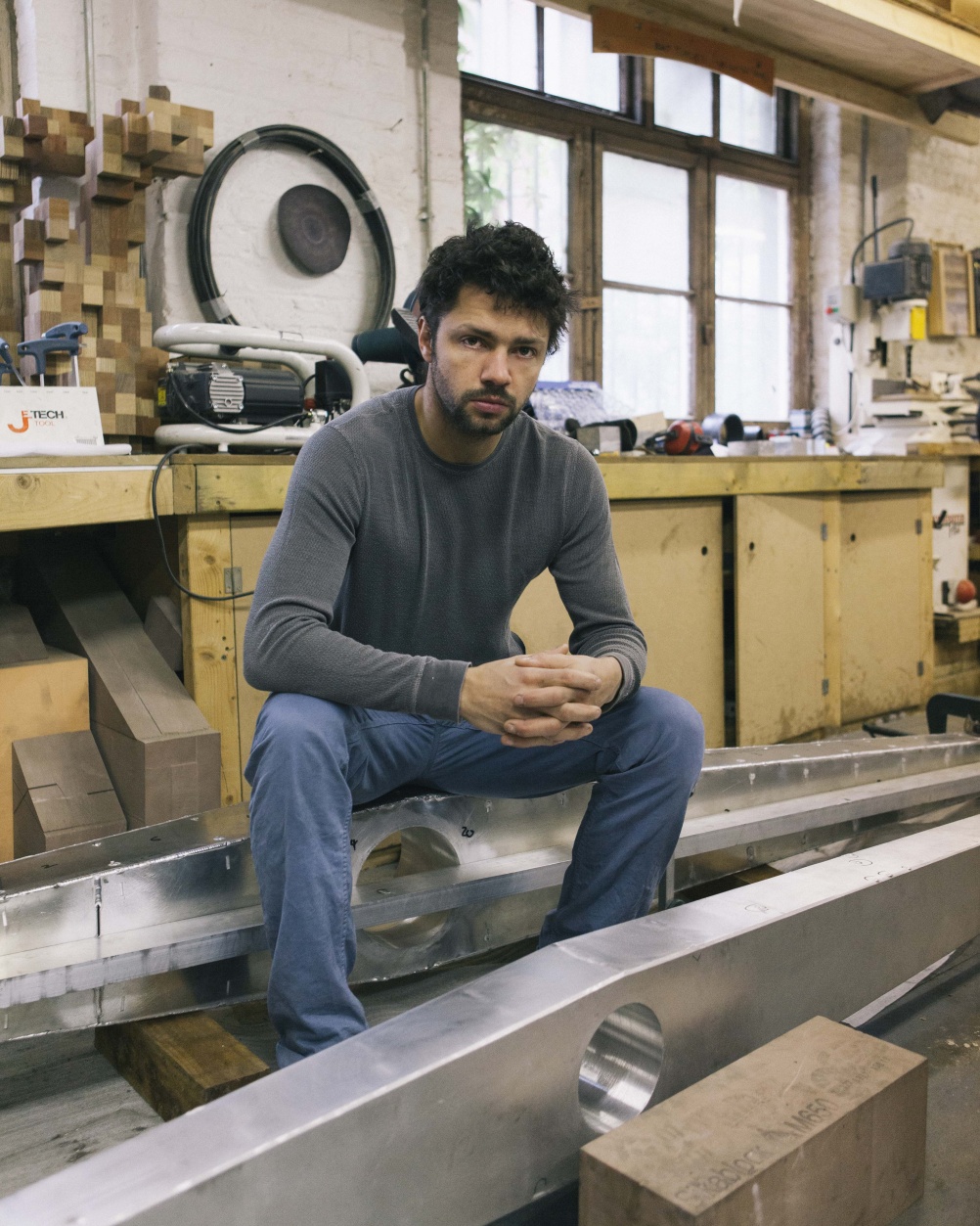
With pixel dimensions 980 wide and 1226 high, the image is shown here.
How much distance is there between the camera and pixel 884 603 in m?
3.78

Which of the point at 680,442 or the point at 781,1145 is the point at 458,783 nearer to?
the point at 781,1145

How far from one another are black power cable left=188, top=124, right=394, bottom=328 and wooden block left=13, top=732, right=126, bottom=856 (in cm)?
147

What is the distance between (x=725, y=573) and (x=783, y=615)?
240 millimetres

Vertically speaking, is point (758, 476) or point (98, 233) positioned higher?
point (98, 233)

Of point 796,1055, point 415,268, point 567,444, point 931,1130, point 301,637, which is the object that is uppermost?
point 415,268

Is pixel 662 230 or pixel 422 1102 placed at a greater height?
pixel 662 230

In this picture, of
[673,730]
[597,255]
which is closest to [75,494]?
[673,730]

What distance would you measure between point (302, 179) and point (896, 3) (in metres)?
2.34

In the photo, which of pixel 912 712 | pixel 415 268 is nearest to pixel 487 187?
pixel 415 268

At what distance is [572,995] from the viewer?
939mm

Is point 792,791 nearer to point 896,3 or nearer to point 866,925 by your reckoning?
point 866,925

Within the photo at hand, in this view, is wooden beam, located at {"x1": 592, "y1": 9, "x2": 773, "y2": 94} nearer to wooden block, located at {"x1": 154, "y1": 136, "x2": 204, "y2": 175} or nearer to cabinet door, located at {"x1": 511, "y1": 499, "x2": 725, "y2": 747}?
wooden block, located at {"x1": 154, "y1": 136, "x2": 204, "y2": 175}

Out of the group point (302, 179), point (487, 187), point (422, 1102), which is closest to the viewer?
point (422, 1102)

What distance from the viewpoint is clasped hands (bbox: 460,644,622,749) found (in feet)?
4.35
